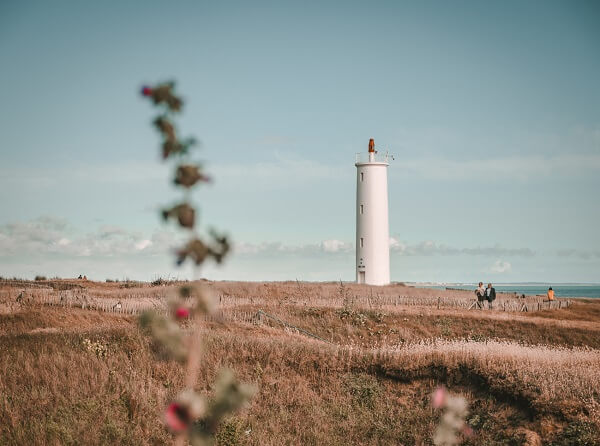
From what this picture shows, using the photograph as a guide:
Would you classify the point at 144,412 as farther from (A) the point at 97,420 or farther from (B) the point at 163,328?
(B) the point at 163,328

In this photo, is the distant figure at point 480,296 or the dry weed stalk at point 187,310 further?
the distant figure at point 480,296

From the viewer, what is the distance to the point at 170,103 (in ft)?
10.2

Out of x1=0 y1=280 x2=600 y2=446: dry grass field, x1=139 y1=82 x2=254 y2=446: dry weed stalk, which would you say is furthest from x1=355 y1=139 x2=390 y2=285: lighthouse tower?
x1=139 y1=82 x2=254 y2=446: dry weed stalk

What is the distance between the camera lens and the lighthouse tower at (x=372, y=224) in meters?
48.1

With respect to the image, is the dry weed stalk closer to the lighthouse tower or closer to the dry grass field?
the dry grass field

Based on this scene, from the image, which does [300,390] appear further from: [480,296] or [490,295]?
[480,296]

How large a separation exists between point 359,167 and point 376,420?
37437 mm

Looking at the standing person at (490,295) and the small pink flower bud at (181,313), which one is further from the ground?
the small pink flower bud at (181,313)

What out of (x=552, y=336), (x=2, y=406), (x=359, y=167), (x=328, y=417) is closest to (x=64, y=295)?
(x=2, y=406)

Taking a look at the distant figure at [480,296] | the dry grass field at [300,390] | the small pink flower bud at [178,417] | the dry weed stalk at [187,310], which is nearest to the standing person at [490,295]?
the distant figure at [480,296]

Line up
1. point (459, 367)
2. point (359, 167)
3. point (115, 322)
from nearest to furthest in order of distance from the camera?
point (459, 367)
point (115, 322)
point (359, 167)

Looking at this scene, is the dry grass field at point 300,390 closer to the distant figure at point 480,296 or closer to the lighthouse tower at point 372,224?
the distant figure at point 480,296

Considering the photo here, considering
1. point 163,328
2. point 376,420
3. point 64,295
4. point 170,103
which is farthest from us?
point 64,295

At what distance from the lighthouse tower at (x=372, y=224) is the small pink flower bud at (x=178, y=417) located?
45.8 meters
